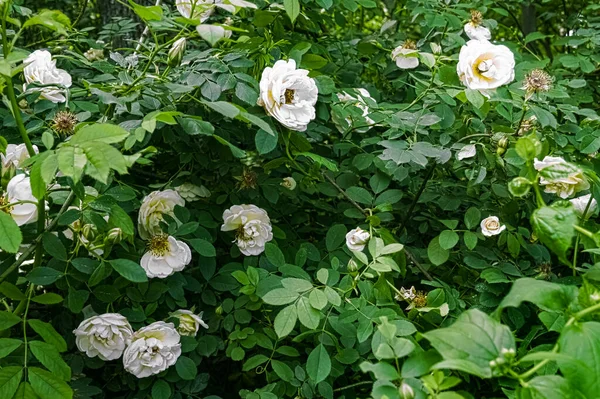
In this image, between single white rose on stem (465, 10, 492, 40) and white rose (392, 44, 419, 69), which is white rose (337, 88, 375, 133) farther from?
single white rose on stem (465, 10, 492, 40)

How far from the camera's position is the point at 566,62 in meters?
1.95

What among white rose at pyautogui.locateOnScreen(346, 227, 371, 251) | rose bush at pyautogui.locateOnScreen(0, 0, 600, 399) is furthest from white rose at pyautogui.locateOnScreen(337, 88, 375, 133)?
white rose at pyautogui.locateOnScreen(346, 227, 371, 251)

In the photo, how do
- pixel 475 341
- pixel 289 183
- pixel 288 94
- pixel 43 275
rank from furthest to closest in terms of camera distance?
1. pixel 289 183
2. pixel 288 94
3. pixel 43 275
4. pixel 475 341

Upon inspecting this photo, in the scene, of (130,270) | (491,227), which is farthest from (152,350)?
(491,227)

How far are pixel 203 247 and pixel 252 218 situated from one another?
140 millimetres

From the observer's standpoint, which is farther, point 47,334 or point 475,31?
point 475,31

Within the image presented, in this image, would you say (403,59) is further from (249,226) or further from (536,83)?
(249,226)

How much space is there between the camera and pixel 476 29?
1918 mm

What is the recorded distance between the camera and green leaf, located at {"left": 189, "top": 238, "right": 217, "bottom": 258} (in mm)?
1282

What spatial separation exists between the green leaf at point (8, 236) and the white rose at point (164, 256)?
322 mm

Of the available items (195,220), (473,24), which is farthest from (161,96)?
(473,24)

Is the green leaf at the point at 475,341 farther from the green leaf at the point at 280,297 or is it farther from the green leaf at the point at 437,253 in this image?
the green leaf at the point at 437,253

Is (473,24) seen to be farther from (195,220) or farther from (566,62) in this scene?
(195,220)

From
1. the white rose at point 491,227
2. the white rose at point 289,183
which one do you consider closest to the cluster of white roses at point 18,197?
the white rose at point 289,183
